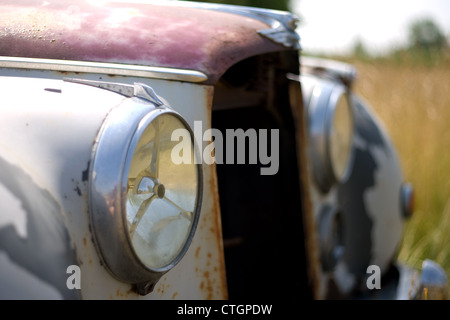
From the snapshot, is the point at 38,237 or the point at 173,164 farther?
the point at 173,164

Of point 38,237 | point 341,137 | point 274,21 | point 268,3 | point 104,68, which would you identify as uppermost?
point 268,3

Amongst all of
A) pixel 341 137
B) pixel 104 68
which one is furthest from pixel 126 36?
pixel 341 137

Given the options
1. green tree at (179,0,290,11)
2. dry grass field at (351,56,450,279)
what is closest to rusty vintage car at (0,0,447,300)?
dry grass field at (351,56,450,279)

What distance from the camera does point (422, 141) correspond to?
4391 mm

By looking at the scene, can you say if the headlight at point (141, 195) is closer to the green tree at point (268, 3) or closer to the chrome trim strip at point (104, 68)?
the chrome trim strip at point (104, 68)

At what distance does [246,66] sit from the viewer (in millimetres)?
1650

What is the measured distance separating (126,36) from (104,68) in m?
0.13

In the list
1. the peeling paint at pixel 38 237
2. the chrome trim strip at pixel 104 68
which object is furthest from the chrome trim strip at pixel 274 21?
the peeling paint at pixel 38 237

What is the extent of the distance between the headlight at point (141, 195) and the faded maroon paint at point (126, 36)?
25 centimetres

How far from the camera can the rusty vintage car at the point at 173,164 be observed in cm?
95

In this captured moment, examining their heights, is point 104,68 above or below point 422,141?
above

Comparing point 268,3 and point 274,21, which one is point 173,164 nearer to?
point 274,21
